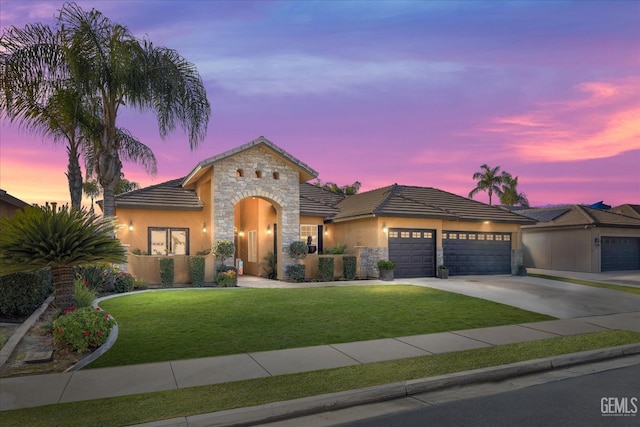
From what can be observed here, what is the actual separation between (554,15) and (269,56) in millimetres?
10391

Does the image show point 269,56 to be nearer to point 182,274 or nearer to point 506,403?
point 182,274

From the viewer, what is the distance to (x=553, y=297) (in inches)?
582

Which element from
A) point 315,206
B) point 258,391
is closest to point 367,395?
point 258,391

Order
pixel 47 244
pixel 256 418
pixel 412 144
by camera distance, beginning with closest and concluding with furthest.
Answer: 1. pixel 256 418
2. pixel 47 244
3. pixel 412 144

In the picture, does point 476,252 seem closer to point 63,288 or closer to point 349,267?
point 349,267

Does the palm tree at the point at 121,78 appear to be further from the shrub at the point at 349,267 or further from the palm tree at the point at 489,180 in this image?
the palm tree at the point at 489,180

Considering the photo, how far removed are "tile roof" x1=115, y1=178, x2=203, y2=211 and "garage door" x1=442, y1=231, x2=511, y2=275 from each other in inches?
539

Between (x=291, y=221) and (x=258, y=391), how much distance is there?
15.2 metres

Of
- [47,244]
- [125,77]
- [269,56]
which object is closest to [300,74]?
[269,56]

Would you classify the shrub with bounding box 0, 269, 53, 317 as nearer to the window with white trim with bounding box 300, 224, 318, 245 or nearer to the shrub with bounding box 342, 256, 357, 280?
the shrub with bounding box 342, 256, 357, 280

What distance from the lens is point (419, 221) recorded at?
22.0 m

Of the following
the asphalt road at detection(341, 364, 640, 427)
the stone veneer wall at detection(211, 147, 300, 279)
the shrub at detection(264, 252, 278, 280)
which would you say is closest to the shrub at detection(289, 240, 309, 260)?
the stone veneer wall at detection(211, 147, 300, 279)

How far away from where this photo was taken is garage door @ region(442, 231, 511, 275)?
2317 centimetres

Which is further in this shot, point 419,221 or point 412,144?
point 412,144
